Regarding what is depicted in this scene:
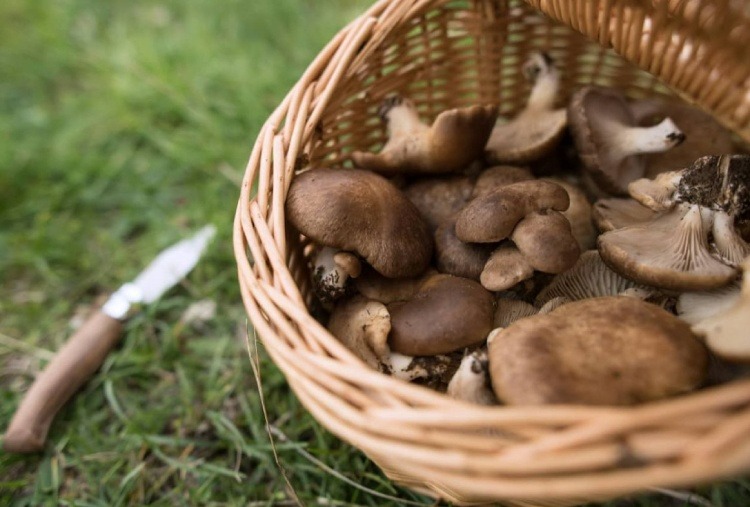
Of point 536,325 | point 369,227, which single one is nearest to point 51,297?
point 369,227

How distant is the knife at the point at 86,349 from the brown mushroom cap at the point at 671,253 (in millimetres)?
1881

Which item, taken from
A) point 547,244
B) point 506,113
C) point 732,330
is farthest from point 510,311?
point 506,113

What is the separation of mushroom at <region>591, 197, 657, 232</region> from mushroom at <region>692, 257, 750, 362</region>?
1.47 feet

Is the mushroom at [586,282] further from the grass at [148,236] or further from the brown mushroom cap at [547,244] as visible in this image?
the grass at [148,236]

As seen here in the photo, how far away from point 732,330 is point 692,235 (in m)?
0.41

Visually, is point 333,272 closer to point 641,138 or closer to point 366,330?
point 366,330

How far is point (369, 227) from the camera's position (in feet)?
6.05

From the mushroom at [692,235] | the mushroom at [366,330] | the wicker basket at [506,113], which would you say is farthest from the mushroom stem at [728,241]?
the mushroom at [366,330]

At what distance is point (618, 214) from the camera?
6.54 feet

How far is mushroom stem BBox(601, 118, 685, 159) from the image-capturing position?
2.05 meters

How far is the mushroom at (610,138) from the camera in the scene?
2.08m

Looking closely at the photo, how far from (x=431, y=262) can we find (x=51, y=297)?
2.07 m

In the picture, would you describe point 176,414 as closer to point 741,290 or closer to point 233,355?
point 233,355

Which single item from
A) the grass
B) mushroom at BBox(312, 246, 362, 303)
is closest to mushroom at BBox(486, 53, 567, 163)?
mushroom at BBox(312, 246, 362, 303)
